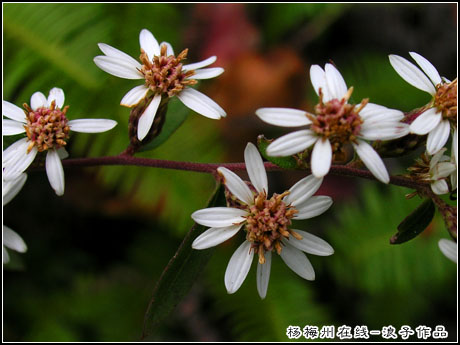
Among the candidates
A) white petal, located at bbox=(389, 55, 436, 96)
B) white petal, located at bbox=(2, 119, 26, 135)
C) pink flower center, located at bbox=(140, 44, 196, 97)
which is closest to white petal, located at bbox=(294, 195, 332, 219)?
white petal, located at bbox=(389, 55, 436, 96)

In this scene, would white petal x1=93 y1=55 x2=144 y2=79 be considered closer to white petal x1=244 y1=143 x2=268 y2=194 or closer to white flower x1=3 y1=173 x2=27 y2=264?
white flower x1=3 y1=173 x2=27 y2=264

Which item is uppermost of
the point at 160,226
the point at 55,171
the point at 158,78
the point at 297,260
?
the point at 160,226

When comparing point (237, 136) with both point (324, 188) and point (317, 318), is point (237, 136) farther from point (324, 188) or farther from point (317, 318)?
point (317, 318)

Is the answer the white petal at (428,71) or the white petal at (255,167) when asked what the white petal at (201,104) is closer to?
the white petal at (255,167)

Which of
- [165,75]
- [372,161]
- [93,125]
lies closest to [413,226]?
[372,161]

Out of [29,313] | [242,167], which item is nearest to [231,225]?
[242,167]

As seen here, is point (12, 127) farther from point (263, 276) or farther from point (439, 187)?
point (439, 187)
